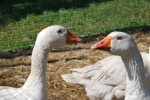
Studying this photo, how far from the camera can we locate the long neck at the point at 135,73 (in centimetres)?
343

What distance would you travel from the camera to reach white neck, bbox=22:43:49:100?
374 cm

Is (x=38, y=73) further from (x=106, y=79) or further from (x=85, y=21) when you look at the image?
(x=85, y=21)

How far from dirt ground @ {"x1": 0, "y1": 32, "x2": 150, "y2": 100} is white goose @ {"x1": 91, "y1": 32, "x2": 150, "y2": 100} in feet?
6.43

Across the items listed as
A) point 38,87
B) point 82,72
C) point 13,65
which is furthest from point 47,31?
point 13,65

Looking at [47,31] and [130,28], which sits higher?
[47,31]

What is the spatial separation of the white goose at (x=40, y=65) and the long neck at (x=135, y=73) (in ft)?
2.50

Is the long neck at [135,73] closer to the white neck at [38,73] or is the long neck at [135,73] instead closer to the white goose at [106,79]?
the white neck at [38,73]

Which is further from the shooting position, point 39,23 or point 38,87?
point 39,23

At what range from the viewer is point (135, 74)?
11.4ft

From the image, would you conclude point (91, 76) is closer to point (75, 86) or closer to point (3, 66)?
point (75, 86)

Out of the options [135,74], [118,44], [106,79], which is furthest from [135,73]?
[106,79]

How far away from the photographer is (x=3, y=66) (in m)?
6.46

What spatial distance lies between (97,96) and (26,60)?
2.45 metres

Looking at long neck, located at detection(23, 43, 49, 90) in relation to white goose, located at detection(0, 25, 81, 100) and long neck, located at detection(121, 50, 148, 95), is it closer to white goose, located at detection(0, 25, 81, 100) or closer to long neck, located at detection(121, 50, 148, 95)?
white goose, located at detection(0, 25, 81, 100)
